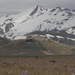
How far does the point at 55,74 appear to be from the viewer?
15805mm

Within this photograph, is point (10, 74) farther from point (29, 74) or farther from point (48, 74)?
point (48, 74)

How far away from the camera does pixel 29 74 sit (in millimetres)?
15461

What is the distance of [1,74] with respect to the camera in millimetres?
15180

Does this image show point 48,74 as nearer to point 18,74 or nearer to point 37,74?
point 37,74

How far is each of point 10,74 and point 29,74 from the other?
4.25 feet

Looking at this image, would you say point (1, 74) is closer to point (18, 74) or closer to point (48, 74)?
point (18, 74)

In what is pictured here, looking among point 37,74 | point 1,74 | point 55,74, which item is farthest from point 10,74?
point 55,74

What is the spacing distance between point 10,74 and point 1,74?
612mm

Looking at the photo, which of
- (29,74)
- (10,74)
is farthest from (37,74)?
(10,74)

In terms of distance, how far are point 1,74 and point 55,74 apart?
3.74 metres

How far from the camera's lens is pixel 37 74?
15.7 meters

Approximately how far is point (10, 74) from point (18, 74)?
0.62m

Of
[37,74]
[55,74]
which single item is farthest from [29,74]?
[55,74]

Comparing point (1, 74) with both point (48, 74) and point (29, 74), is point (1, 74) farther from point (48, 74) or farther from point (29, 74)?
point (48, 74)
